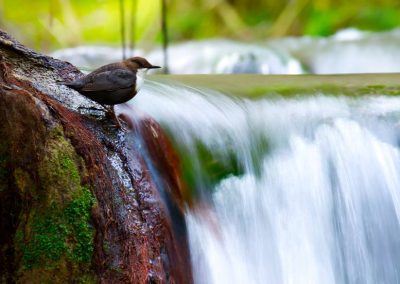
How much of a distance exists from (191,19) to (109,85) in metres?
9.70

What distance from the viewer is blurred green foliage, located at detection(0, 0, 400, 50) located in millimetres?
10773

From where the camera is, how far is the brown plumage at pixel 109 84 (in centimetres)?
319

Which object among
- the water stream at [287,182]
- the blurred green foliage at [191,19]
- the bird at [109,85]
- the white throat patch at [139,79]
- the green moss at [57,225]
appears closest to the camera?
the green moss at [57,225]

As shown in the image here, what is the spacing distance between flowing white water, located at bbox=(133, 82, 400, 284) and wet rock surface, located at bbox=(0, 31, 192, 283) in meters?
0.59

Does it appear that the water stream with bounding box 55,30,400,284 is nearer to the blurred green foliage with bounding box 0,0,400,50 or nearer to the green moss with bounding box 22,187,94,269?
the green moss with bounding box 22,187,94,269

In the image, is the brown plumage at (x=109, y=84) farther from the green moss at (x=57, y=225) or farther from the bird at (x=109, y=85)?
the green moss at (x=57, y=225)

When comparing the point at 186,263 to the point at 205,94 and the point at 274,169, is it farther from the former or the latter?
the point at 205,94

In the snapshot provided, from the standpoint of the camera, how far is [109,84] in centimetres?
322

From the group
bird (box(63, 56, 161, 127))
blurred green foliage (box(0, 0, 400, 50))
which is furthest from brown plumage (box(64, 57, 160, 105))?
blurred green foliage (box(0, 0, 400, 50))

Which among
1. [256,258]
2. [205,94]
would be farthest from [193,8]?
[256,258]

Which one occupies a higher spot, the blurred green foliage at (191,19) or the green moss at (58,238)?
the blurred green foliage at (191,19)

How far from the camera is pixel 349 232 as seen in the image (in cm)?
411

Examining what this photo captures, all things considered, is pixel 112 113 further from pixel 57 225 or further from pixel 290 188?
pixel 290 188

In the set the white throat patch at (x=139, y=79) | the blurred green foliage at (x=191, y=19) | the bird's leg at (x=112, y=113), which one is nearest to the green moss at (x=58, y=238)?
the bird's leg at (x=112, y=113)
